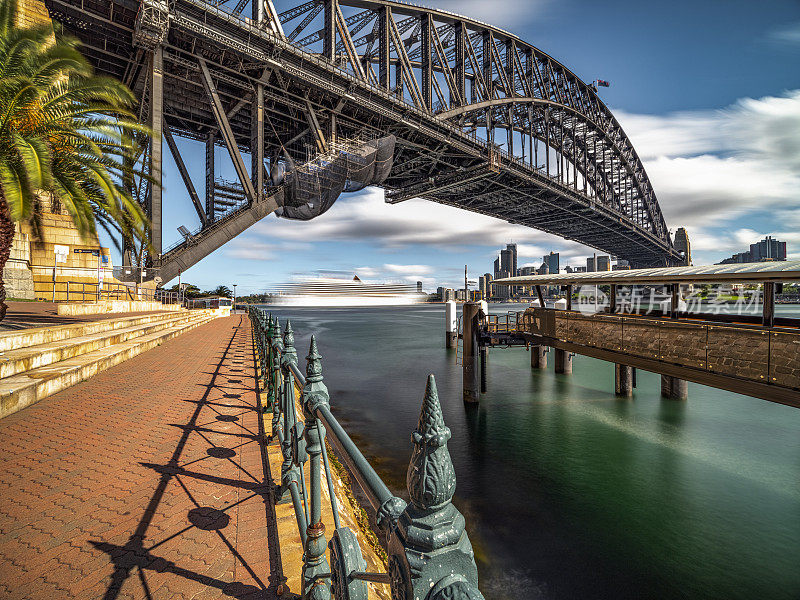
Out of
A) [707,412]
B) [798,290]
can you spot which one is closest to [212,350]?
[707,412]

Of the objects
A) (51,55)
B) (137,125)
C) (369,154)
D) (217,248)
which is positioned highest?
(369,154)

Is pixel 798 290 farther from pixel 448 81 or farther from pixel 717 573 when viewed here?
pixel 717 573

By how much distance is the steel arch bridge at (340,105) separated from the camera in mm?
20484

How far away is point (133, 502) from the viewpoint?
333 cm

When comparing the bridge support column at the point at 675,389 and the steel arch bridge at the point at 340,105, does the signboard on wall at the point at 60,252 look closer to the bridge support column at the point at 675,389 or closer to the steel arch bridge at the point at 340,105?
the steel arch bridge at the point at 340,105

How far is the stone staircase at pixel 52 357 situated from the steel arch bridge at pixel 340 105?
4.53 m

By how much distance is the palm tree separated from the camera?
718cm

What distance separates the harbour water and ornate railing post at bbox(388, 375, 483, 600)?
25.2 ft

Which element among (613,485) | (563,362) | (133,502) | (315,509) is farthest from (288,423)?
(563,362)

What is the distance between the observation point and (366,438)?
1384 cm

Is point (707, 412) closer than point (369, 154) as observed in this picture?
Yes

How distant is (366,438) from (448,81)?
141 ft

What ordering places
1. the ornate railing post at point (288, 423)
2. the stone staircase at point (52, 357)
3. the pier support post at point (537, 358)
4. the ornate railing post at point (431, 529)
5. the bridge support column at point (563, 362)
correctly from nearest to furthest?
the ornate railing post at point (431, 529)
the ornate railing post at point (288, 423)
the stone staircase at point (52, 357)
the bridge support column at point (563, 362)
the pier support post at point (537, 358)

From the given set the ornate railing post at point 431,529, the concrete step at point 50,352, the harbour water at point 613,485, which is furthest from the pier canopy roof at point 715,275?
the concrete step at point 50,352
